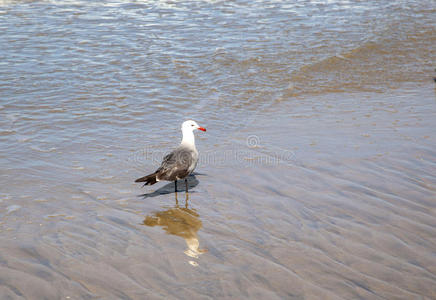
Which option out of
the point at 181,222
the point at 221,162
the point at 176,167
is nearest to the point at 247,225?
the point at 181,222

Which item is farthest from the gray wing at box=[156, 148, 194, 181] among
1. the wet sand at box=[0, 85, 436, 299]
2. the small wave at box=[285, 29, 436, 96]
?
the small wave at box=[285, 29, 436, 96]

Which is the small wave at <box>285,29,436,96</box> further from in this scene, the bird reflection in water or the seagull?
the bird reflection in water

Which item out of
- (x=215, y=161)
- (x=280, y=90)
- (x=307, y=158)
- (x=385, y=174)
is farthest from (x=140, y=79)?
(x=385, y=174)

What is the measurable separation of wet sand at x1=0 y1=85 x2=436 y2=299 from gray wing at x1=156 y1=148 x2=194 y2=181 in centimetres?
27

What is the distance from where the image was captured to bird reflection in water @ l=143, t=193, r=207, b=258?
4570 millimetres

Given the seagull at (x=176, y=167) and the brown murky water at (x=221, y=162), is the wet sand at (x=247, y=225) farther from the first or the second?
the seagull at (x=176, y=167)

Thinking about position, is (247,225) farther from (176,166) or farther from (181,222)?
(176,166)

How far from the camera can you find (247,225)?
190 inches

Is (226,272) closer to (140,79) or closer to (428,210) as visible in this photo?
(428,210)

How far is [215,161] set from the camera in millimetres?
6605

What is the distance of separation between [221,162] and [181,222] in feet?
5.60

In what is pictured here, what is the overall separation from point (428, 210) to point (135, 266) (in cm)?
309

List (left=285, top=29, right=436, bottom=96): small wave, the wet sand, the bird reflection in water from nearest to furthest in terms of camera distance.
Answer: the wet sand, the bird reflection in water, (left=285, top=29, right=436, bottom=96): small wave

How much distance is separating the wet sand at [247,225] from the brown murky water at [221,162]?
2cm
